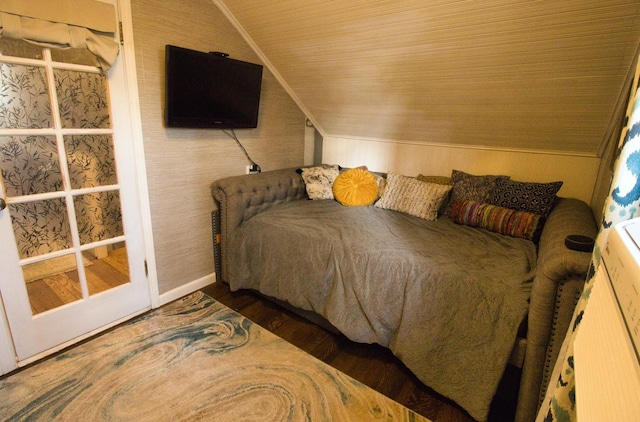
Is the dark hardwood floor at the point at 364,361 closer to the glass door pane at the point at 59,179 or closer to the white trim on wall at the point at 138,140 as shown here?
the white trim on wall at the point at 138,140

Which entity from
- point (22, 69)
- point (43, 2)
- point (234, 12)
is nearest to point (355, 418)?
point (22, 69)

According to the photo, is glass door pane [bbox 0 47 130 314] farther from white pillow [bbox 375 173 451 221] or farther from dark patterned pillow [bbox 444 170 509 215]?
dark patterned pillow [bbox 444 170 509 215]

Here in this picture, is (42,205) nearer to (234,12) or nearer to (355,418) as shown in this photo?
Answer: (234,12)

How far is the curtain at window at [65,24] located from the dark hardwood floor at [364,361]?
5.75ft

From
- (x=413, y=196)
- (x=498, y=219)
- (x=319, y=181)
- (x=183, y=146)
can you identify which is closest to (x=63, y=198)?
(x=183, y=146)

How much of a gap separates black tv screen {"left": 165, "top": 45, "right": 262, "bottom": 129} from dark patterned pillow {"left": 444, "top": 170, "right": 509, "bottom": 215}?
1687 mm

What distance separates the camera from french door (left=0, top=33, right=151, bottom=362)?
1.57 metres

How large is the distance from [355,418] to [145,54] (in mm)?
2319

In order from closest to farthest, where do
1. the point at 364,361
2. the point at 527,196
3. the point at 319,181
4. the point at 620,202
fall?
the point at 620,202
the point at 364,361
the point at 527,196
the point at 319,181

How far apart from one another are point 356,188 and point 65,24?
6.75 ft

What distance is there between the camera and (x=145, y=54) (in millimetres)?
1935

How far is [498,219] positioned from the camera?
Answer: 2076 millimetres

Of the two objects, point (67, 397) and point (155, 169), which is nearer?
point (67, 397)

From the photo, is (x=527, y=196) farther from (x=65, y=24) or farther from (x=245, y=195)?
(x=65, y=24)
